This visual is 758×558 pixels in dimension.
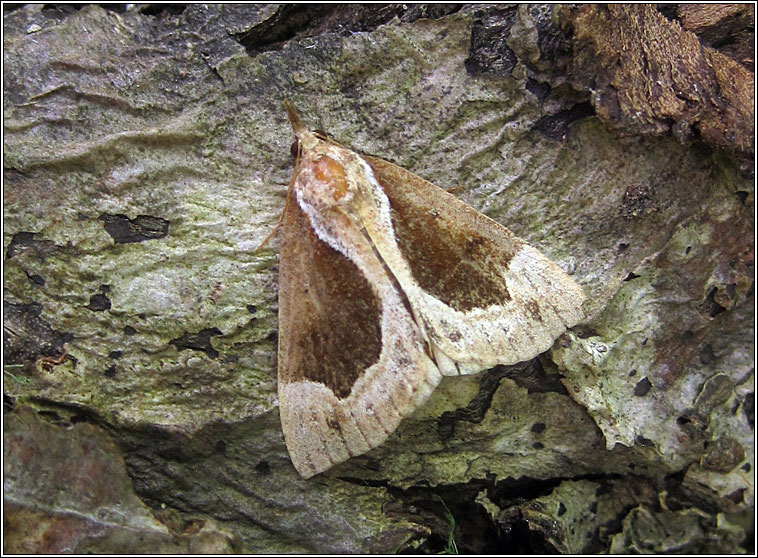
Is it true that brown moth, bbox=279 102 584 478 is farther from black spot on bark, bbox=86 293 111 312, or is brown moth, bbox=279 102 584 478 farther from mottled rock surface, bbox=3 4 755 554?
black spot on bark, bbox=86 293 111 312

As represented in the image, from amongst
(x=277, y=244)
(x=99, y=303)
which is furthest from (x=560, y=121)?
(x=99, y=303)

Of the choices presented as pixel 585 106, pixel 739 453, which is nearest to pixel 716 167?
pixel 585 106

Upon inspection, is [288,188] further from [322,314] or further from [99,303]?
[99,303]

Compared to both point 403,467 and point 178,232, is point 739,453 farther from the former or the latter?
point 178,232

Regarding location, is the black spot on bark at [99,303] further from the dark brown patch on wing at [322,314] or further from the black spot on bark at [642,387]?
the black spot on bark at [642,387]

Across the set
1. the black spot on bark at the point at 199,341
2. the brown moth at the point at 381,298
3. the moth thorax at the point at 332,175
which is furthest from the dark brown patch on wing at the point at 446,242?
the black spot on bark at the point at 199,341

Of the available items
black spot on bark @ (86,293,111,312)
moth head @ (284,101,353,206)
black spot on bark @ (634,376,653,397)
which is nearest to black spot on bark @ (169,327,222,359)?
black spot on bark @ (86,293,111,312)
